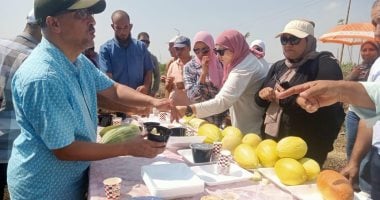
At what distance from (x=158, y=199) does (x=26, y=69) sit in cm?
103

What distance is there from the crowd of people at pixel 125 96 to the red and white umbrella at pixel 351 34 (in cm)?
752

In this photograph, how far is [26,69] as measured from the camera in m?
1.73

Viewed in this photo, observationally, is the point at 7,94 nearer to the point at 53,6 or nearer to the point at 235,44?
the point at 53,6

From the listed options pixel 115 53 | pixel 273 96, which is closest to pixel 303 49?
pixel 273 96

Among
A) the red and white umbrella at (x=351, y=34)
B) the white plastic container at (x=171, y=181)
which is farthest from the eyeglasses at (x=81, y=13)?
the red and white umbrella at (x=351, y=34)

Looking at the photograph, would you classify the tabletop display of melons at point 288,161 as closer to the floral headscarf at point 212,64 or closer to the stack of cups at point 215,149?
the stack of cups at point 215,149

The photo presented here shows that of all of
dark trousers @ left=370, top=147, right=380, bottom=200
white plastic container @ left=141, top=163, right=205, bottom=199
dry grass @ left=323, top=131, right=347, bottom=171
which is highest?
white plastic container @ left=141, top=163, right=205, bottom=199

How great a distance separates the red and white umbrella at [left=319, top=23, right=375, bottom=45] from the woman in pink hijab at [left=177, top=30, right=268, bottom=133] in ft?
25.4

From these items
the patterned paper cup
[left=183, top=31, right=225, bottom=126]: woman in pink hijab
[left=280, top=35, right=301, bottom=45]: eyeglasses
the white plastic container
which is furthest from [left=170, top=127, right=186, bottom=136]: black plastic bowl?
[left=183, top=31, right=225, bottom=126]: woman in pink hijab

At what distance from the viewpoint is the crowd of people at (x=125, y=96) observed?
5.80 ft

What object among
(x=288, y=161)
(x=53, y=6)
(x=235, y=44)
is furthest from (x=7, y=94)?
(x=288, y=161)

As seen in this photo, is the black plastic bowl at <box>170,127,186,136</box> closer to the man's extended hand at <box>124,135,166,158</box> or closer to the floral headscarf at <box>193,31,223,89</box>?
the man's extended hand at <box>124,135,166,158</box>

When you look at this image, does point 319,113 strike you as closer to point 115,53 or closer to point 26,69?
point 26,69

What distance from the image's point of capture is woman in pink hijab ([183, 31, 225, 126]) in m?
4.34
